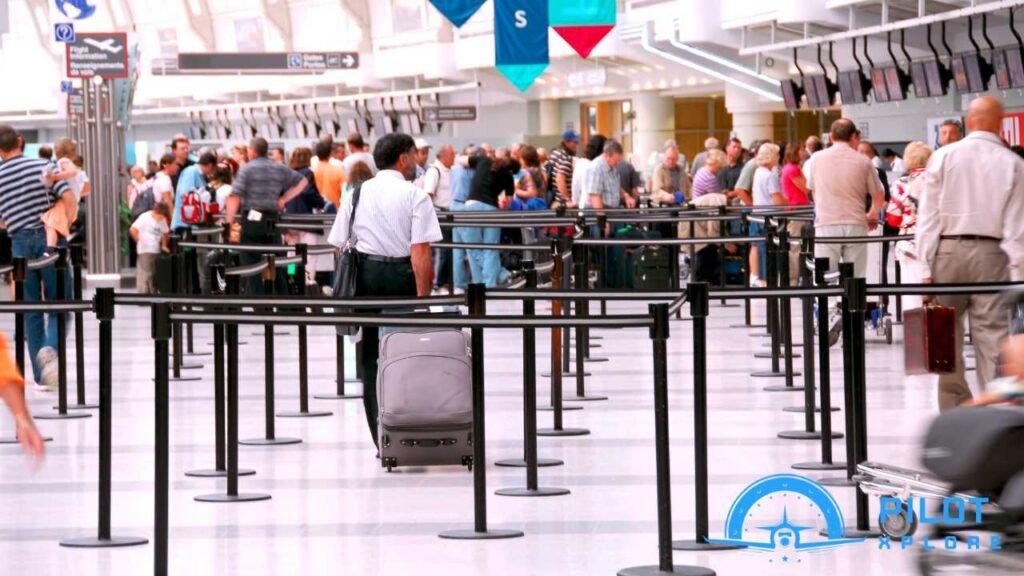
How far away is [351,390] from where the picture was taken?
12.6m

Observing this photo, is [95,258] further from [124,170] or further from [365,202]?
[365,202]

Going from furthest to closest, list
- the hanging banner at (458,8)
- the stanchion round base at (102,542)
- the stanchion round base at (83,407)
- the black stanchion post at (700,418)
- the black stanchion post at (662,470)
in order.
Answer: the hanging banner at (458,8) < the stanchion round base at (83,407) < the stanchion round base at (102,542) < the black stanchion post at (700,418) < the black stanchion post at (662,470)

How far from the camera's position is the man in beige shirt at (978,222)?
28.3 feet

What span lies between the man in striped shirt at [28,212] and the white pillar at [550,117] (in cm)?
3207

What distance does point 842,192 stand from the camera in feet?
45.4

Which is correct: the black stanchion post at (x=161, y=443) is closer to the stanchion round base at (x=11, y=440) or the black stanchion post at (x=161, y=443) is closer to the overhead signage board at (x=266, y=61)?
the stanchion round base at (x=11, y=440)

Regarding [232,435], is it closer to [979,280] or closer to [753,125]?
[979,280]

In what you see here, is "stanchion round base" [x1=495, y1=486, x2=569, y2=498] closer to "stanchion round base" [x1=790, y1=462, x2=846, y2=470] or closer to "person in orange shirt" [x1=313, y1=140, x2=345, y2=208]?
"stanchion round base" [x1=790, y1=462, x2=846, y2=470]

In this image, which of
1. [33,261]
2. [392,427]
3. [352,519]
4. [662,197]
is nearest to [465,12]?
[662,197]

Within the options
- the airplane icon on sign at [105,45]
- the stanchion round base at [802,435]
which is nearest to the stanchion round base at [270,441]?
the stanchion round base at [802,435]

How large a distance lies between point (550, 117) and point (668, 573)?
38587 mm

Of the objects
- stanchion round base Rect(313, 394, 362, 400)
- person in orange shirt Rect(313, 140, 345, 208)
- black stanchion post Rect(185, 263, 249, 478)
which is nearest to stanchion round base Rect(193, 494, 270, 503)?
black stanchion post Rect(185, 263, 249, 478)

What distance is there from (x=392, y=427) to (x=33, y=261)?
167 inches

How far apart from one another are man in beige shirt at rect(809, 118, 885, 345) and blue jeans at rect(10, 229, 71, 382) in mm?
5753
